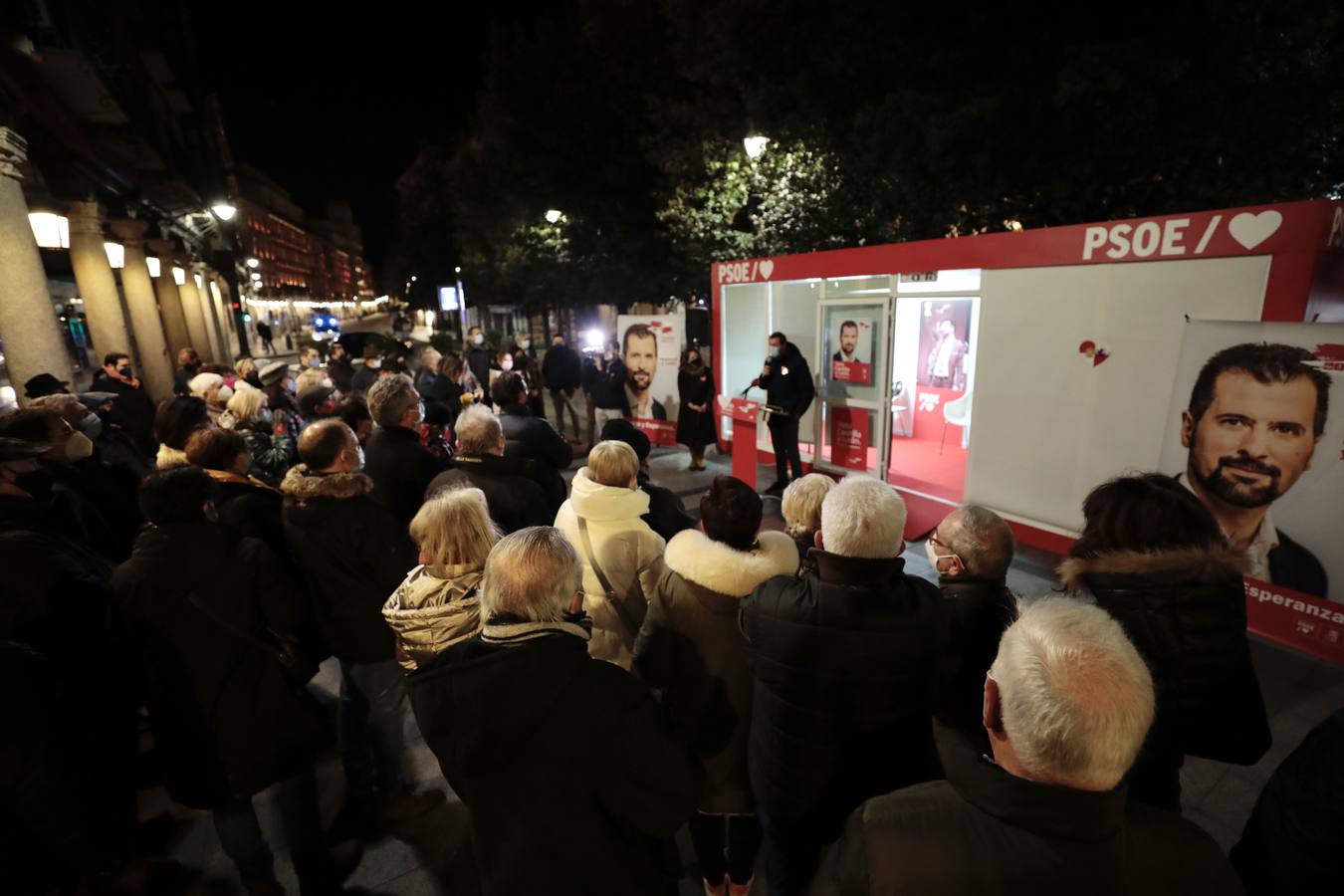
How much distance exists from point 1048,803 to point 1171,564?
125cm

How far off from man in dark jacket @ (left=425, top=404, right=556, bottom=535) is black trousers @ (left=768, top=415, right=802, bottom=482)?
425cm

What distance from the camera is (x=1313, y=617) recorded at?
13.3 feet

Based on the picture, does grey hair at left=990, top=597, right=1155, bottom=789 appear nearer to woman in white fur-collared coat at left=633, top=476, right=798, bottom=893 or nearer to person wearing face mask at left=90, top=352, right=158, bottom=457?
woman in white fur-collared coat at left=633, top=476, right=798, bottom=893

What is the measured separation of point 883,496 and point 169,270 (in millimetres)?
19043

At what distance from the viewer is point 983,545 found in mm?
2176

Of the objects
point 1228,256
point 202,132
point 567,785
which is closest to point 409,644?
point 567,785

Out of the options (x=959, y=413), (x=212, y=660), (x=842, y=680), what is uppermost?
(x=842, y=680)

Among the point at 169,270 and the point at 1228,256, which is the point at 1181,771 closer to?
the point at 1228,256

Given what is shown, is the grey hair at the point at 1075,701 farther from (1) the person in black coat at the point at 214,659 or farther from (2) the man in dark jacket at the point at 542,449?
(2) the man in dark jacket at the point at 542,449

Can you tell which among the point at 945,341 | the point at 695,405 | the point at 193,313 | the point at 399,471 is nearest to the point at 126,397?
the point at 399,471

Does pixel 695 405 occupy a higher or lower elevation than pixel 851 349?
lower

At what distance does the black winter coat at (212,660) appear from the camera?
7.14ft

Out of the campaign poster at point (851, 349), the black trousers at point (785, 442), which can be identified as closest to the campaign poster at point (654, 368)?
the black trousers at point (785, 442)

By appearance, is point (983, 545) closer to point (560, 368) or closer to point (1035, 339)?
point (1035, 339)
